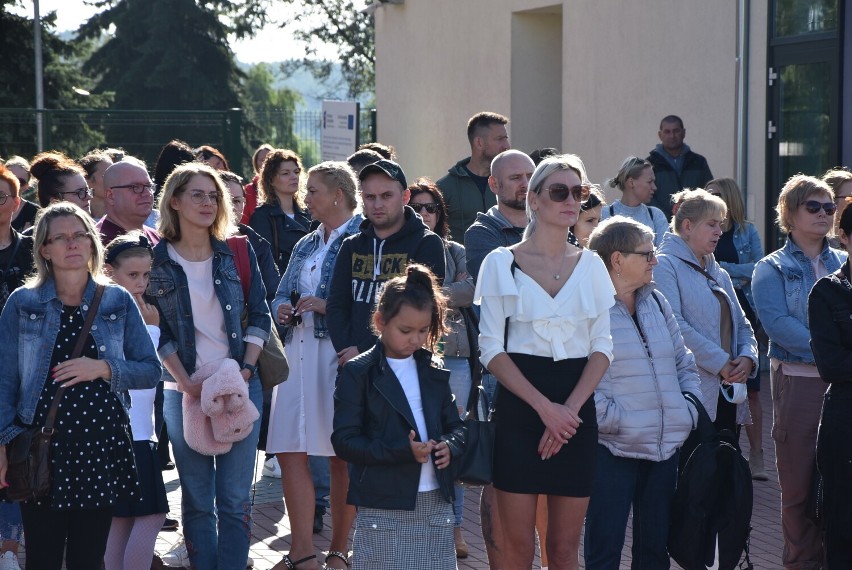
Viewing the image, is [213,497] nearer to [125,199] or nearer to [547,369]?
[125,199]

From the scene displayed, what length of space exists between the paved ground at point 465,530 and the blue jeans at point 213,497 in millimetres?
902

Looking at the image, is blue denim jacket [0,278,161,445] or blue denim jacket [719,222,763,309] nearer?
blue denim jacket [0,278,161,445]

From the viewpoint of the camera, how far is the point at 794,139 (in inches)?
476

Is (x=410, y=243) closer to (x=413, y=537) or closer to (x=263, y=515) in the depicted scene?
(x=413, y=537)

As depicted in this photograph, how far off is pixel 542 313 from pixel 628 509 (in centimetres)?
111

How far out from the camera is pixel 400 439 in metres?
4.81

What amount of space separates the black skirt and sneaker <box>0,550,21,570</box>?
288cm

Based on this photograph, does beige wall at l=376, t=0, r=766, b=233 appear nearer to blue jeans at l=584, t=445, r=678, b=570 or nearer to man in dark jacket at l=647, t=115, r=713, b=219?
man in dark jacket at l=647, t=115, r=713, b=219

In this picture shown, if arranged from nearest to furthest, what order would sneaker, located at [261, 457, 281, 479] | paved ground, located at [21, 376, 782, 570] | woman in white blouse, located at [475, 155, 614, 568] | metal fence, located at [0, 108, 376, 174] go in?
woman in white blouse, located at [475, 155, 614, 568]
paved ground, located at [21, 376, 782, 570]
sneaker, located at [261, 457, 281, 479]
metal fence, located at [0, 108, 376, 174]

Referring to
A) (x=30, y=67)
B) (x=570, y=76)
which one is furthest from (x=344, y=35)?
(x=570, y=76)

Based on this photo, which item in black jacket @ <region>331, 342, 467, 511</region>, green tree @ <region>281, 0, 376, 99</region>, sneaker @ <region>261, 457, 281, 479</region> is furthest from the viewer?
green tree @ <region>281, 0, 376, 99</region>

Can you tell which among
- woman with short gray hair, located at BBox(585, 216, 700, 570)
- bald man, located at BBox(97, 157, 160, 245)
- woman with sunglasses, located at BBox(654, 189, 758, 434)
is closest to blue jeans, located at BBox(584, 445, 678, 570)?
woman with short gray hair, located at BBox(585, 216, 700, 570)

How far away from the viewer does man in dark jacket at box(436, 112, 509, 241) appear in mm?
8312

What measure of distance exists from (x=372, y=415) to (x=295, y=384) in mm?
1742
